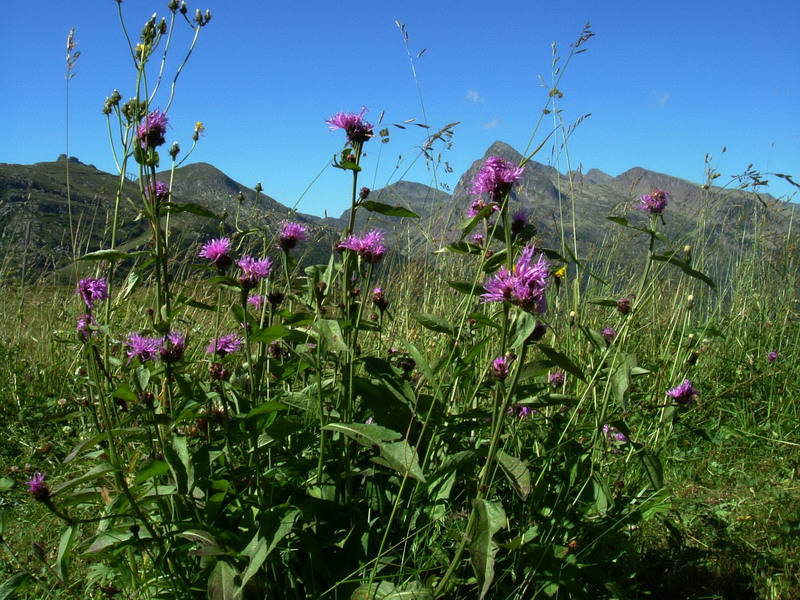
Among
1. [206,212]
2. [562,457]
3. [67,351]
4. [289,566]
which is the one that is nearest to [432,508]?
[289,566]

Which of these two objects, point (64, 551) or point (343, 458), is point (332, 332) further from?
point (64, 551)

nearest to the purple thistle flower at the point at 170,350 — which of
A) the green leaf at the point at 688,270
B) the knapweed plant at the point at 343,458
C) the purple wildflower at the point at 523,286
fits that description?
the knapweed plant at the point at 343,458

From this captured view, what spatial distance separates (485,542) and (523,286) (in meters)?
0.43

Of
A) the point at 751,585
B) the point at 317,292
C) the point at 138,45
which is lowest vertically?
the point at 751,585

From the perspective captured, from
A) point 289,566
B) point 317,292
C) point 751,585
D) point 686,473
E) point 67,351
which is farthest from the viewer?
point 67,351

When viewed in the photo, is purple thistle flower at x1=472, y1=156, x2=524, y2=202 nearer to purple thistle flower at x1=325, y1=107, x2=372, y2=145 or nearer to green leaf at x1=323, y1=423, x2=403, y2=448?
purple thistle flower at x1=325, y1=107, x2=372, y2=145

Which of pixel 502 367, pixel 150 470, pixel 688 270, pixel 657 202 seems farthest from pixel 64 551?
pixel 657 202

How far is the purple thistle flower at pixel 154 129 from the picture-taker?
138 centimetres

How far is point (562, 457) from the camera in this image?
1601mm

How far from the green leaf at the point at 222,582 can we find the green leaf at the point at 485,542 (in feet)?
1.42

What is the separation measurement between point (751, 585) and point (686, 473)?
715 millimetres

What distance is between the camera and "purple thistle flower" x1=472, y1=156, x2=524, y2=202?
125 cm

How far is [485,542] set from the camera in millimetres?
1005

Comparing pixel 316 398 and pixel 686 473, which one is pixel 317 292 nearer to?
pixel 316 398
